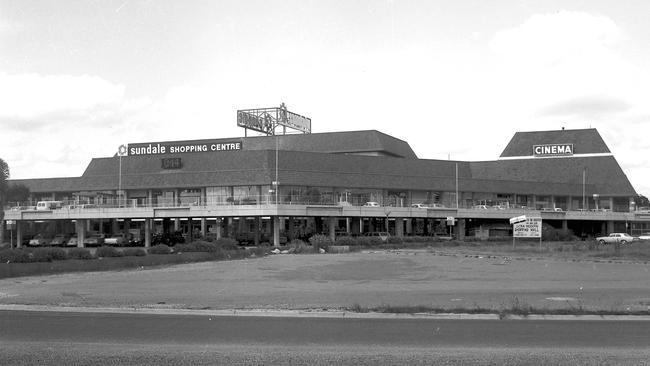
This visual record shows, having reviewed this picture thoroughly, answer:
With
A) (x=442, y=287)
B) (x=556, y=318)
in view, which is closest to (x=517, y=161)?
(x=442, y=287)

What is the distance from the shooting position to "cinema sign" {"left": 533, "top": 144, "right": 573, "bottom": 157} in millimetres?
118125

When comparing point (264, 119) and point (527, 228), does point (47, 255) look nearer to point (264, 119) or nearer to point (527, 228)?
point (527, 228)

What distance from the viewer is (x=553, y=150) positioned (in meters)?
118

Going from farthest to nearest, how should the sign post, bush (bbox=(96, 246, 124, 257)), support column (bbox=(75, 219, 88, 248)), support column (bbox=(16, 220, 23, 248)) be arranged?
support column (bbox=(16, 220, 23, 248))
support column (bbox=(75, 219, 88, 248))
the sign post
bush (bbox=(96, 246, 124, 257))

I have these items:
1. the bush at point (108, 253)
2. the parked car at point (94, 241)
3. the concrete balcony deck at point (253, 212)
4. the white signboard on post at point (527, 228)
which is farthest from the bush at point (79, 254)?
the parked car at point (94, 241)

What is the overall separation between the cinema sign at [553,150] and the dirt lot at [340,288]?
87402 millimetres

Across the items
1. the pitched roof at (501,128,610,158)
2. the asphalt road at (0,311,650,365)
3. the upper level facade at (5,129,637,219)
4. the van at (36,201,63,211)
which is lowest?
the asphalt road at (0,311,650,365)

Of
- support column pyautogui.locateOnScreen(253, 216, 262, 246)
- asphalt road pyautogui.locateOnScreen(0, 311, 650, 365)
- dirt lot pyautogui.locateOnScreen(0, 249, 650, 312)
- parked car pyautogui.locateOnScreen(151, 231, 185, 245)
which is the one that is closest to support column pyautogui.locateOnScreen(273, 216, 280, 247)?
support column pyautogui.locateOnScreen(253, 216, 262, 246)

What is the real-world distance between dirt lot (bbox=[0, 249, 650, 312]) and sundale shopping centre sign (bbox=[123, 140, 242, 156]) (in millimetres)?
63546

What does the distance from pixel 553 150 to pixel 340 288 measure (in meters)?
103

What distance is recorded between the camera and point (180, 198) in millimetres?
93750

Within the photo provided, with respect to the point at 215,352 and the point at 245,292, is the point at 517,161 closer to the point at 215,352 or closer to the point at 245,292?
the point at 245,292

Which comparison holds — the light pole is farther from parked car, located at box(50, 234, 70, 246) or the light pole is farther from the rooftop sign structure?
the rooftop sign structure

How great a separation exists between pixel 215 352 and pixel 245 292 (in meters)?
11.5
